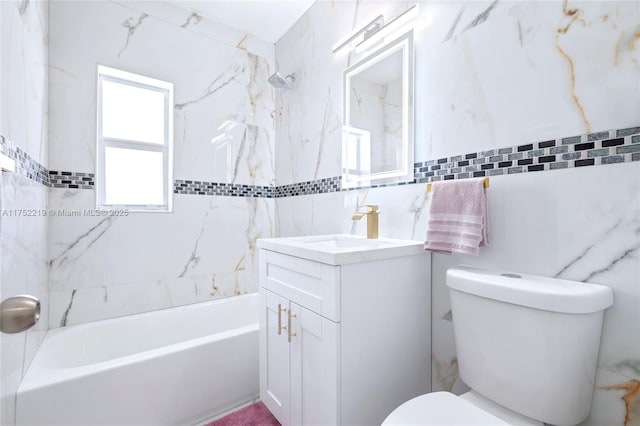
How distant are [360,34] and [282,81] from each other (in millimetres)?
A: 779

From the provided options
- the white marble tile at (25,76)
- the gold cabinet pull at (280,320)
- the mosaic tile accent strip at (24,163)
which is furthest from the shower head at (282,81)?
the gold cabinet pull at (280,320)

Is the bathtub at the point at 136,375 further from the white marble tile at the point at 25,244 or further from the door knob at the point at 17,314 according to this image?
the door knob at the point at 17,314

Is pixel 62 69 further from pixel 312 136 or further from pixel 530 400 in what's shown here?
pixel 530 400

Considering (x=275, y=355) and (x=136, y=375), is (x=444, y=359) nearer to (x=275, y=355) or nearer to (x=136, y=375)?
(x=275, y=355)

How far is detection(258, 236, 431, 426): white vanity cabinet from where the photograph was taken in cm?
102

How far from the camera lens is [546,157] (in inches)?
38.6

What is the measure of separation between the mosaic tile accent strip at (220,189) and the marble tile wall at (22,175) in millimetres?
768

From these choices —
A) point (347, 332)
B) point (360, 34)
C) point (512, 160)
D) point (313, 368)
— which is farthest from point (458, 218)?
point (360, 34)

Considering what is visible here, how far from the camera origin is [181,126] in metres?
2.17

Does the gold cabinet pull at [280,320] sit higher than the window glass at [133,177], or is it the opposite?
the window glass at [133,177]

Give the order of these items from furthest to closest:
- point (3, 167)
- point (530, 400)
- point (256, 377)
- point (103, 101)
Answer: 1. point (103, 101)
2. point (256, 377)
3. point (530, 400)
4. point (3, 167)

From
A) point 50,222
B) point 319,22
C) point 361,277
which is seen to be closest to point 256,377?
point 361,277

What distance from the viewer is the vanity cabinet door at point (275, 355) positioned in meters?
1.29

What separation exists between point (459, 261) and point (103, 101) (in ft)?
8.12
